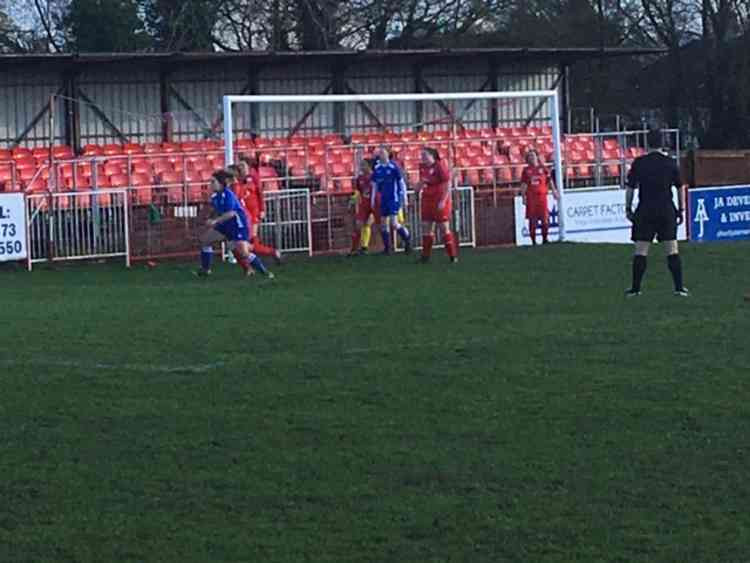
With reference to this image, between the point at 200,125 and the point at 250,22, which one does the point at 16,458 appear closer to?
the point at 200,125

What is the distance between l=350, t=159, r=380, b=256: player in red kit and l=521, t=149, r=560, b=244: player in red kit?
2.71 meters

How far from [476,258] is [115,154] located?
34.9 ft

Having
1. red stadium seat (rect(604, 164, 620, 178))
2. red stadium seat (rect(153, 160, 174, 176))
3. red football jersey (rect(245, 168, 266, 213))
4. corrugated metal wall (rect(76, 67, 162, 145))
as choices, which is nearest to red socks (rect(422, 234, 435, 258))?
red football jersey (rect(245, 168, 266, 213))

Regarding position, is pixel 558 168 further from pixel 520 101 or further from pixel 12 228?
pixel 520 101

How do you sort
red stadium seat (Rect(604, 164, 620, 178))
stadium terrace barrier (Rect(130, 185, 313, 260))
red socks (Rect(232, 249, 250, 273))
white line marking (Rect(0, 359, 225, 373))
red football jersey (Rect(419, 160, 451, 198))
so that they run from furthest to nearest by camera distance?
red stadium seat (Rect(604, 164, 620, 178)) < stadium terrace barrier (Rect(130, 185, 313, 260)) < red football jersey (Rect(419, 160, 451, 198)) < red socks (Rect(232, 249, 250, 273)) < white line marking (Rect(0, 359, 225, 373))

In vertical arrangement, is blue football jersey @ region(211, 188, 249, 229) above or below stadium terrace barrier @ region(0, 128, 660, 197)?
below

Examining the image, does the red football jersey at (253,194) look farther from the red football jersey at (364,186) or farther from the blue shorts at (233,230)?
the blue shorts at (233,230)

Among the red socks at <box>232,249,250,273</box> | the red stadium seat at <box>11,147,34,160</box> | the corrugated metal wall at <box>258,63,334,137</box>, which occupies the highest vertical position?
the corrugated metal wall at <box>258,63,334,137</box>

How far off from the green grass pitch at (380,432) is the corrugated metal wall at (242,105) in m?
20.5

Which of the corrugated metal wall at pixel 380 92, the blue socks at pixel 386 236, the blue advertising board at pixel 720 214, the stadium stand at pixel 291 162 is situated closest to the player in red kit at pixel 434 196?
the blue socks at pixel 386 236

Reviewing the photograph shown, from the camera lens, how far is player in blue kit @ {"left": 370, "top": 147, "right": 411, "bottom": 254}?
982 inches

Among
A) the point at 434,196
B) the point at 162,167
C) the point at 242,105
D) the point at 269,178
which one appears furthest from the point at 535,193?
the point at 242,105

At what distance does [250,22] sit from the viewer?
156ft

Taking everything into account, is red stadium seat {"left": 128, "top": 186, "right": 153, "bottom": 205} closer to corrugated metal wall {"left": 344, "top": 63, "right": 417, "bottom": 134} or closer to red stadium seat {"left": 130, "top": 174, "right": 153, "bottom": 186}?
red stadium seat {"left": 130, "top": 174, "right": 153, "bottom": 186}
